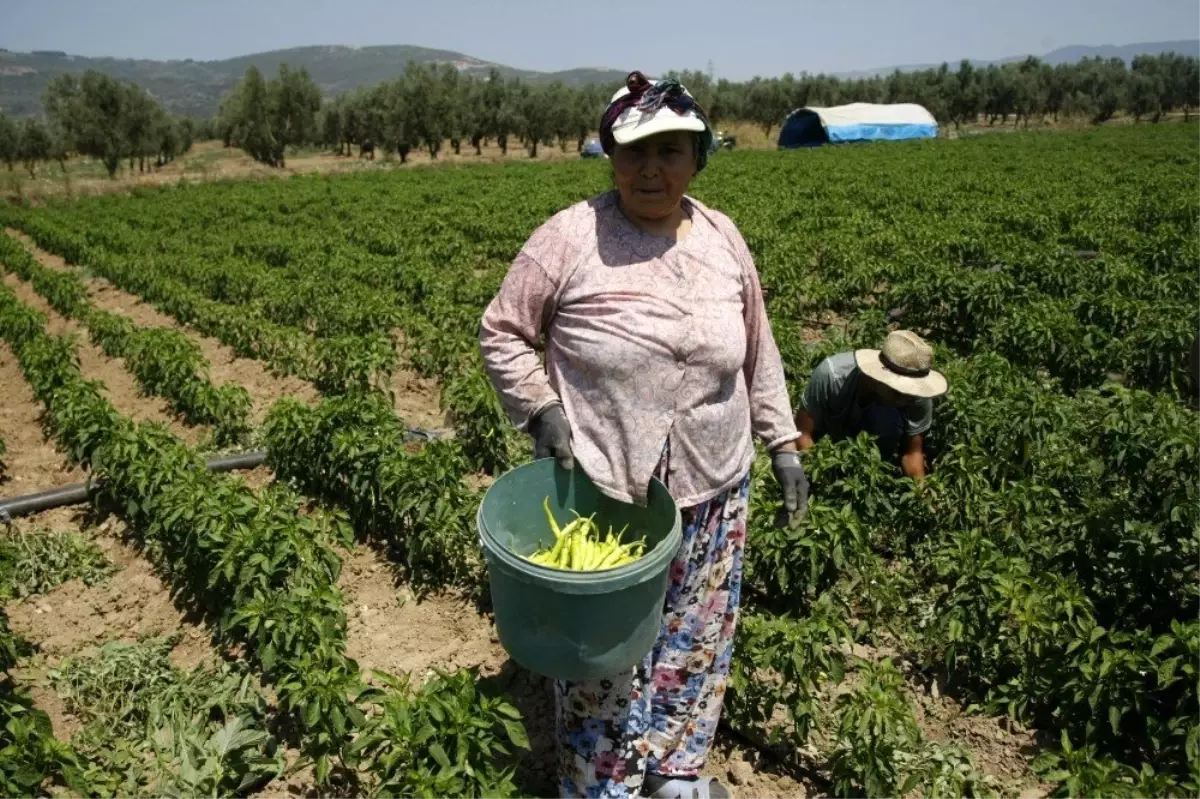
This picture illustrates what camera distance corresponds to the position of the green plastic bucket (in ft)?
6.59

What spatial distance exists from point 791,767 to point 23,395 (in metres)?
8.93

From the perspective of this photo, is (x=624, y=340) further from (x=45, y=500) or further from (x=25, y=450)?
(x=25, y=450)

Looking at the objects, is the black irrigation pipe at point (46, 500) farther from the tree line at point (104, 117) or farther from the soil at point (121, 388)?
the tree line at point (104, 117)

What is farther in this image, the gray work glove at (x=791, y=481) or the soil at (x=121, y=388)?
the soil at (x=121, y=388)

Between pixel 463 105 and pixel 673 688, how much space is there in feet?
203

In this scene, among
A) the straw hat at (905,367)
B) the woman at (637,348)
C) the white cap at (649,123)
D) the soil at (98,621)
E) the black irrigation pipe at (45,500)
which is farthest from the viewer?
the black irrigation pipe at (45,500)

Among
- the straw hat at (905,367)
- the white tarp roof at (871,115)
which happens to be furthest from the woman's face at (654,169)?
the white tarp roof at (871,115)

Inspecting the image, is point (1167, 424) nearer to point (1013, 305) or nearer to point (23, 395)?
point (1013, 305)

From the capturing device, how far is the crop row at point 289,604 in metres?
2.62

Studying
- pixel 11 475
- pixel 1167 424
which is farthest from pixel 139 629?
pixel 1167 424

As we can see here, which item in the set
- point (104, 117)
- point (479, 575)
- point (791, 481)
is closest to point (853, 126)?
point (104, 117)

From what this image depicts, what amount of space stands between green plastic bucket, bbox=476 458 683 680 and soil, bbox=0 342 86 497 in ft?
17.8

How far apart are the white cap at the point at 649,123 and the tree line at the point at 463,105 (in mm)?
54687

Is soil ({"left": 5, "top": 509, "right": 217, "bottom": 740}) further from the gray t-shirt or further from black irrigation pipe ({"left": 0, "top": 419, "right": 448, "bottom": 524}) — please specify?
the gray t-shirt
